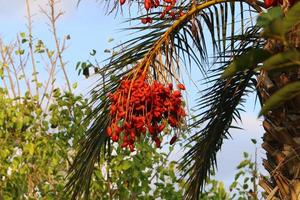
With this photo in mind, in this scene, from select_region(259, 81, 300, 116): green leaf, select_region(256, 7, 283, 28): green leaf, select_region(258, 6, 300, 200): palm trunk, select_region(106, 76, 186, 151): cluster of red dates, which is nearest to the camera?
select_region(256, 7, 283, 28): green leaf

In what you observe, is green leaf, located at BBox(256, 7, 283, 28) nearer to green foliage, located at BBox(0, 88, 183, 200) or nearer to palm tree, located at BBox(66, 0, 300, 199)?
palm tree, located at BBox(66, 0, 300, 199)

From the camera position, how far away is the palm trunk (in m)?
5.84

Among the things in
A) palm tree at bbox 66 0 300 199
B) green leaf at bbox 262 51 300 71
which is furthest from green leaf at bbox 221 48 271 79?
palm tree at bbox 66 0 300 199

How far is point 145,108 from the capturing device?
5.14m

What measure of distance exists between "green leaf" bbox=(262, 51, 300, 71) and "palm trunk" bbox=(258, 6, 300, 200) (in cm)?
385

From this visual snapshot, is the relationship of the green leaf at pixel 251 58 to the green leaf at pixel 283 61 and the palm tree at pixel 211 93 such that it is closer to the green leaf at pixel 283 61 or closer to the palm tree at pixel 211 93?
the green leaf at pixel 283 61

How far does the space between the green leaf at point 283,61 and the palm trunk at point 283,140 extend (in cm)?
385

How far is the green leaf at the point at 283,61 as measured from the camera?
1757mm

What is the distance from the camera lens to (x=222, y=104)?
24.5 ft

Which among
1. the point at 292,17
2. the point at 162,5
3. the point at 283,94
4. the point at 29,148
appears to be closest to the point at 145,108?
the point at 162,5

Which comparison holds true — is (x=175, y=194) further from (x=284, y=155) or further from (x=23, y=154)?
(x=284, y=155)

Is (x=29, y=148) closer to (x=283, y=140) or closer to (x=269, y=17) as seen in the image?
(x=283, y=140)

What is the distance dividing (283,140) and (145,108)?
149 centimetres

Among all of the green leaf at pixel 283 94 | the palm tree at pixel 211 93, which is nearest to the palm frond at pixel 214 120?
the palm tree at pixel 211 93
